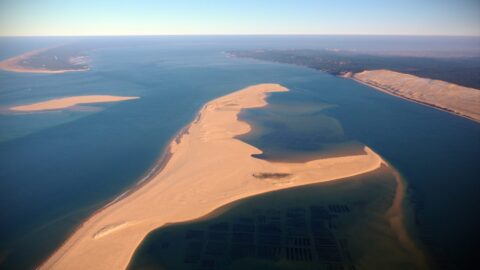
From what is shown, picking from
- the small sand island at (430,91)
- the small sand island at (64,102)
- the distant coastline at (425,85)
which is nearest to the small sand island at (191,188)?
the small sand island at (64,102)

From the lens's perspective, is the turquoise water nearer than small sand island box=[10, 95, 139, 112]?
Yes

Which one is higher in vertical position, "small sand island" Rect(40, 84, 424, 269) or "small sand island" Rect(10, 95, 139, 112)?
"small sand island" Rect(10, 95, 139, 112)

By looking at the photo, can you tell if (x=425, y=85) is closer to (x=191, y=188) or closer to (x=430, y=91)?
(x=430, y=91)

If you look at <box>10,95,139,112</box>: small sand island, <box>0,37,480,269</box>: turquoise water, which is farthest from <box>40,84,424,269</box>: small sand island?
<box>10,95,139,112</box>: small sand island

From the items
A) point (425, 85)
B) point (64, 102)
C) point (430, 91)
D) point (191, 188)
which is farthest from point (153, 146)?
point (425, 85)

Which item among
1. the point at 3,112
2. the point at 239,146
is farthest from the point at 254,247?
the point at 3,112

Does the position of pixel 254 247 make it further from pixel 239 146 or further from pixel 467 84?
pixel 467 84

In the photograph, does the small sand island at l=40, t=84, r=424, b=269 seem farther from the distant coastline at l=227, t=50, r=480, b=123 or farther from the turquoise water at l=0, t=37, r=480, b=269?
the distant coastline at l=227, t=50, r=480, b=123
